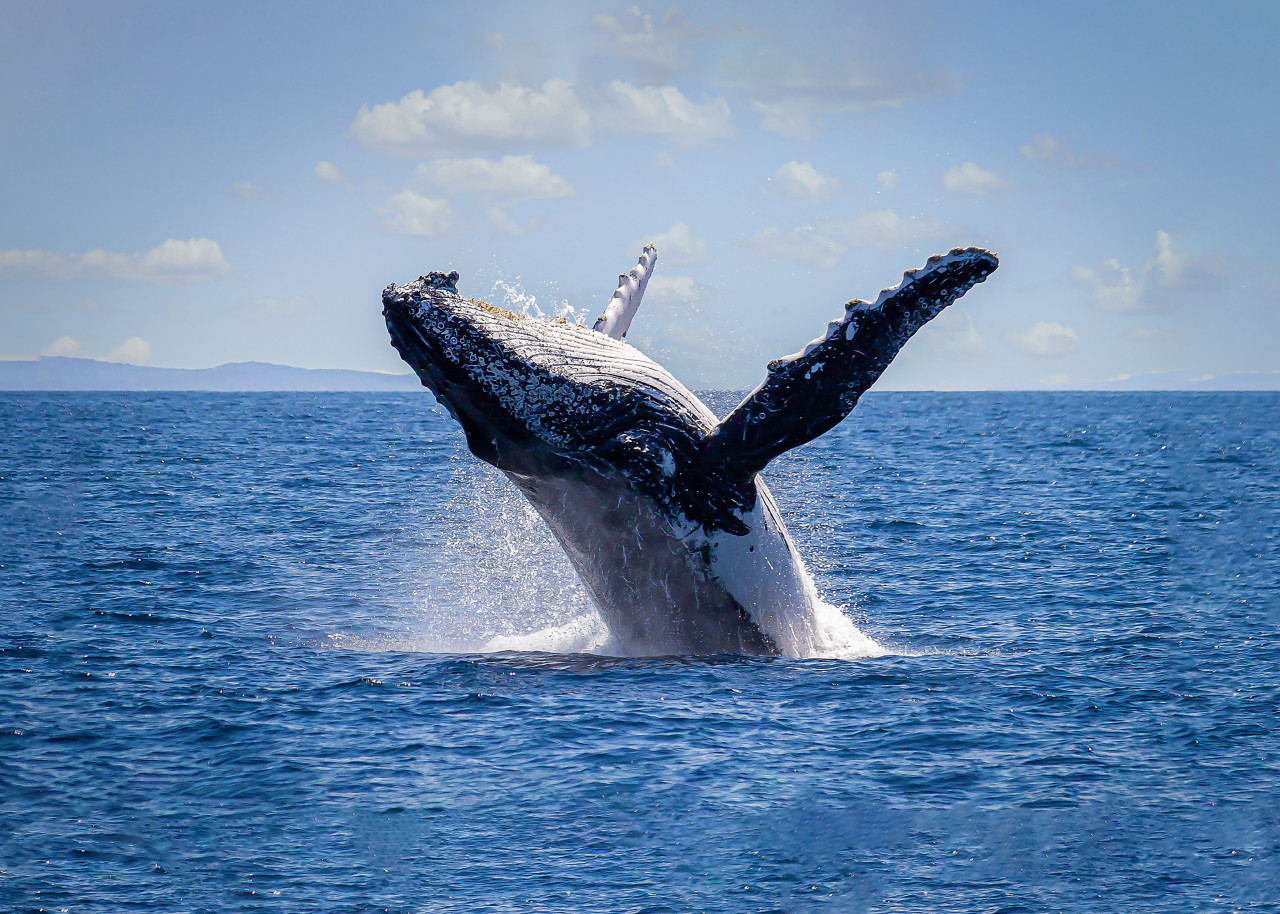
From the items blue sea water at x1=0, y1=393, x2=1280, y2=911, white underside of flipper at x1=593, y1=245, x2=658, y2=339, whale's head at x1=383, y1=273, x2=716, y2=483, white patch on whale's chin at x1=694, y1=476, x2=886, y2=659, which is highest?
white underside of flipper at x1=593, y1=245, x2=658, y2=339

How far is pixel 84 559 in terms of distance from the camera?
63.9 feet

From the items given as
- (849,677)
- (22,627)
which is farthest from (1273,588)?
(22,627)

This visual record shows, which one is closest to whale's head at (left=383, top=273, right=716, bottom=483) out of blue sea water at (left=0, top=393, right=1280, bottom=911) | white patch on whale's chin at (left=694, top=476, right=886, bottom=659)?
white patch on whale's chin at (left=694, top=476, right=886, bottom=659)

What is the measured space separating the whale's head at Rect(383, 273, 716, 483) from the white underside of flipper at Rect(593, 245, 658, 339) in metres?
1.34

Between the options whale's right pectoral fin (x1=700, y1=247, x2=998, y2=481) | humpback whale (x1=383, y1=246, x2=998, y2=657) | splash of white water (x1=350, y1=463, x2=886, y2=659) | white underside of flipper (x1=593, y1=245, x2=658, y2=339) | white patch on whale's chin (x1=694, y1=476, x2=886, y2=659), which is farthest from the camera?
splash of white water (x1=350, y1=463, x2=886, y2=659)

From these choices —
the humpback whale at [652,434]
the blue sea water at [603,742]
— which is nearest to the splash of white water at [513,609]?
the blue sea water at [603,742]

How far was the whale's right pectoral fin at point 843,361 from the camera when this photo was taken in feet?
28.8

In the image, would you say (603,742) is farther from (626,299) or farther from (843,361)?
(626,299)

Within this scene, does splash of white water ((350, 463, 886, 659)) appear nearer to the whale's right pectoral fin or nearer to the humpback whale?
the humpback whale

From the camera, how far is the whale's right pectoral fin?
8766 millimetres

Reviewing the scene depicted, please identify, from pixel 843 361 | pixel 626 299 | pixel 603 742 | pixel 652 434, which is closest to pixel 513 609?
pixel 626 299

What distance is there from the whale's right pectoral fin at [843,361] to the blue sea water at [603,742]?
7.55ft

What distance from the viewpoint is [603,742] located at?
30.7 feet

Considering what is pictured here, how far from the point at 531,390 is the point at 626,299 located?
112 inches
